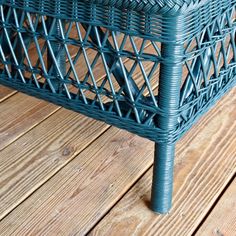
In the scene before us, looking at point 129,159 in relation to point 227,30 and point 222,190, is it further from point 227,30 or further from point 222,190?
point 227,30

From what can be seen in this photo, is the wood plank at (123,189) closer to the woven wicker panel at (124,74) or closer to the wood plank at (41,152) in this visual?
the wood plank at (41,152)

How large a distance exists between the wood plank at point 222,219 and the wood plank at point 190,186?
0.01 m

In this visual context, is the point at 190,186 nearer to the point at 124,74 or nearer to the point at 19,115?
→ the point at 124,74

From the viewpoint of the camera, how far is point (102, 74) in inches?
56.7

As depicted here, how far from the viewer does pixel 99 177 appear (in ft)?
3.51

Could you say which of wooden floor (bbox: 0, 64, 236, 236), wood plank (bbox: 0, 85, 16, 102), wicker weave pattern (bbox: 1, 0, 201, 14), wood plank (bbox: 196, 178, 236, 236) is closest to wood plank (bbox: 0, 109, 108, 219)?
wooden floor (bbox: 0, 64, 236, 236)

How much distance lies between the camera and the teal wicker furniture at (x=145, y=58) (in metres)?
0.76

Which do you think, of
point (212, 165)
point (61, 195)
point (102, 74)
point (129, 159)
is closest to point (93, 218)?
point (61, 195)

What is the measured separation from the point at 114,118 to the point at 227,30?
0.84 ft

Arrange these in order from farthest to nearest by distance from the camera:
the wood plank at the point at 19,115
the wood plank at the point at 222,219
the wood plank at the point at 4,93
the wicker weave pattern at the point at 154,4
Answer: the wood plank at the point at 4,93
the wood plank at the point at 19,115
the wood plank at the point at 222,219
the wicker weave pattern at the point at 154,4

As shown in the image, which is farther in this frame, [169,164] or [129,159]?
[129,159]

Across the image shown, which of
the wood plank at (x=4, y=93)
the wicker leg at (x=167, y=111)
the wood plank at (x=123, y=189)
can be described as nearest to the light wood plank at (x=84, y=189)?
the wood plank at (x=123, y=189)

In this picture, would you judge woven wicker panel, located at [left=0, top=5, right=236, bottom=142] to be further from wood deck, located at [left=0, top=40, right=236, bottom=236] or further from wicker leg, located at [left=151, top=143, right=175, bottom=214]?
wood deck, located at [left=0, top=40, right=236, bottom=236]

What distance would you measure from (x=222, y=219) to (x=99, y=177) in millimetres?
269
